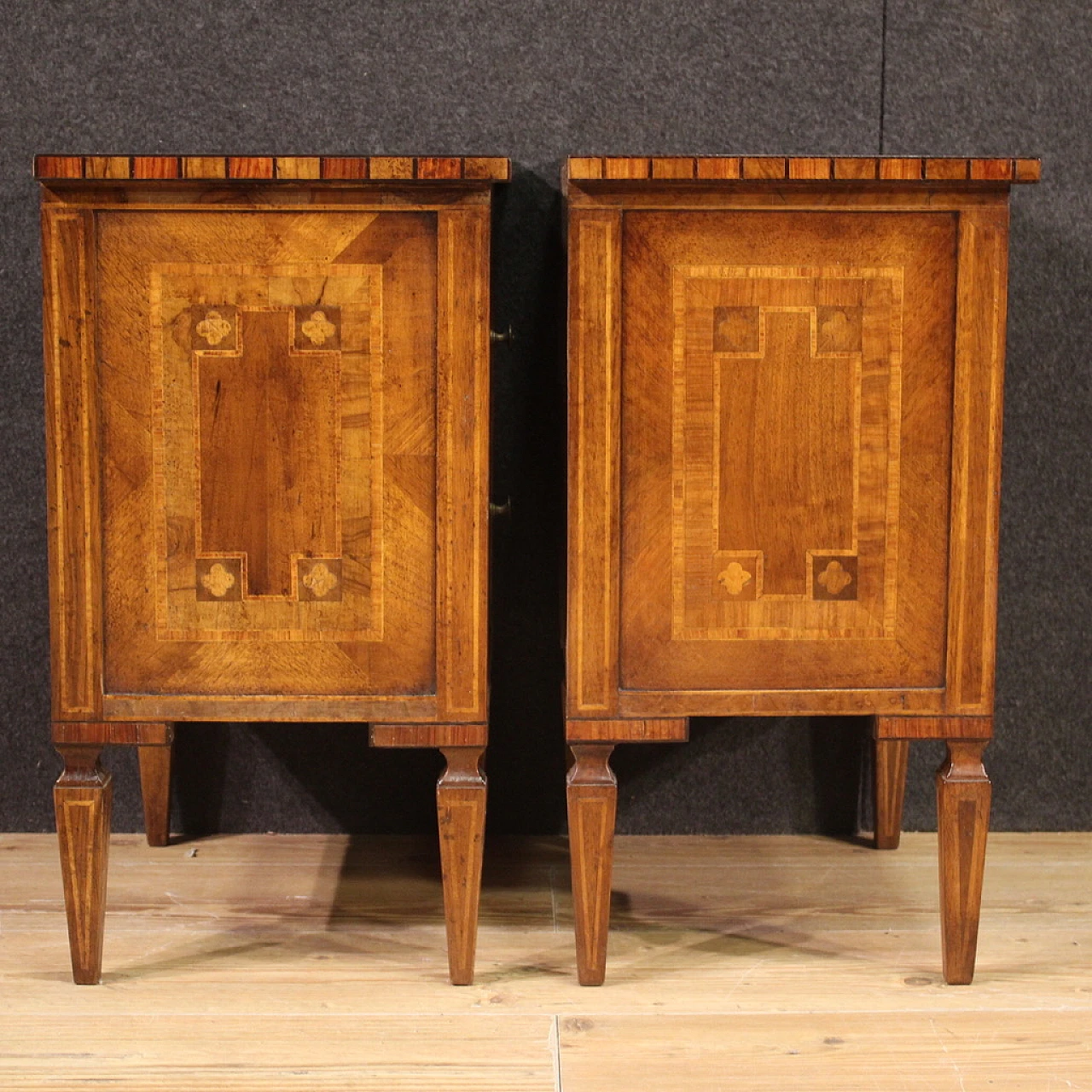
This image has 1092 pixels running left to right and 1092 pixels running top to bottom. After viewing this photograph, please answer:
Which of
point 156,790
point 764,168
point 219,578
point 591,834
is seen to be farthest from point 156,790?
point 764,168

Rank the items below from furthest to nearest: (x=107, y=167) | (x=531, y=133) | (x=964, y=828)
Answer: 1. (x=531, y=133)
2. (x=964, y=828)
3. (x=107, y=167)

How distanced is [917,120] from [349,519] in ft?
2.62

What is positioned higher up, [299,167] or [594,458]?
[299,167]

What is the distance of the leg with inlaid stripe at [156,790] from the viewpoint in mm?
1500

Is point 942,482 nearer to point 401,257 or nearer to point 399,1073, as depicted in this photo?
point 401,257

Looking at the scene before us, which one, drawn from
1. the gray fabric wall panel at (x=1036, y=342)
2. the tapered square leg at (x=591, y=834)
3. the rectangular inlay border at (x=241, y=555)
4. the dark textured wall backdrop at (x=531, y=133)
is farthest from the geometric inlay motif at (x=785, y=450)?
the gray fabric wall panel at (x=1036, y=342)

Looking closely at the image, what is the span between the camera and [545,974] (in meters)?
1.21

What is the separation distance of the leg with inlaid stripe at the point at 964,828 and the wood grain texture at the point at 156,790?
0.82 meters

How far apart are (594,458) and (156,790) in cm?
69

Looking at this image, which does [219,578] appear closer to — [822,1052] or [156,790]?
[156,790]

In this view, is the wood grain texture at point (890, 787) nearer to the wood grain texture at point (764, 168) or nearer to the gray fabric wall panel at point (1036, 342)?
the gray fabric wall panel at point (1036, 342)

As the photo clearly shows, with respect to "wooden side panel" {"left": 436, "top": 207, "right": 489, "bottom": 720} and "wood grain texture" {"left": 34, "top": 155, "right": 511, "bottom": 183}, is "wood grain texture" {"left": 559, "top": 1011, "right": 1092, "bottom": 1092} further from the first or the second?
"wood grain texture" {"left": 34, "top": 155, "right": 511, "bottom": 183}

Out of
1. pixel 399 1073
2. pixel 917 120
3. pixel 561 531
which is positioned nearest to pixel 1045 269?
pixel 917 120

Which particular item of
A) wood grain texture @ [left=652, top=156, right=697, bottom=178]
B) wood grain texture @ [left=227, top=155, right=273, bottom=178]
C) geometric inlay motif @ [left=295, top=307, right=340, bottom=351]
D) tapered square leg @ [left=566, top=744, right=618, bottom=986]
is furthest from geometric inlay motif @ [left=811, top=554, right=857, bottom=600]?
wood grain texture @ [left=227, top=155, right=273, bottom=178]
